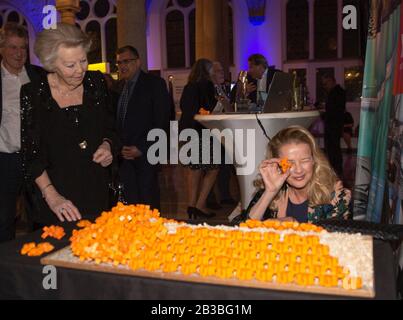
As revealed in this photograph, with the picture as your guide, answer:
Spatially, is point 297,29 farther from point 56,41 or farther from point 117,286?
point 117,286

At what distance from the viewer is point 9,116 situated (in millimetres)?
3068

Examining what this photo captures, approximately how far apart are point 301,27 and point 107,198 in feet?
43.0

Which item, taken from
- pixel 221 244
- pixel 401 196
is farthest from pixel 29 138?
pixel 401 196

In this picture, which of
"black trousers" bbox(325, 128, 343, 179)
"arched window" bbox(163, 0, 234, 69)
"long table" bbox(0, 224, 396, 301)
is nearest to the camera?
"long table" bbox(0, 224, 396, 301)

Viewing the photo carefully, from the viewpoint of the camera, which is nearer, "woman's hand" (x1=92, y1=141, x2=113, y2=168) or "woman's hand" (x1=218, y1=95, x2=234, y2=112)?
"woman's hand" (x1=92, y1=141, x2=113, y2=168)

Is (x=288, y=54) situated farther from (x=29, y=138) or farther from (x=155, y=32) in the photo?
(x=29, y=138)

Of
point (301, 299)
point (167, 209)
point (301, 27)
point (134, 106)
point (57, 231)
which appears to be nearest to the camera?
point (301, 299)

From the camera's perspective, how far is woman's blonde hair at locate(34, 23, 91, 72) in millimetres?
2168

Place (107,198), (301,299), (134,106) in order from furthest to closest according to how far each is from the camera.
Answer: (134,106)
(107,198)
(301,299)

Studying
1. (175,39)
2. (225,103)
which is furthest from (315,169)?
(175,39)

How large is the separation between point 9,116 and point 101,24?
47.8ft

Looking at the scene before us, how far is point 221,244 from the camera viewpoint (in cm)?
140

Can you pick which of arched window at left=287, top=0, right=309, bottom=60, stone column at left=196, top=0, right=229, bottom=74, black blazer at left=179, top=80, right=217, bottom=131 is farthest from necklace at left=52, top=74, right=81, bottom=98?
arched window at left=287, top=0, right=309, bottom=60

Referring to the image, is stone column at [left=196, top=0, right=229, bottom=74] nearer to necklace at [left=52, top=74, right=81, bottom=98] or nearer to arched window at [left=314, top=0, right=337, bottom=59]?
arched window at [left=314, top=0, right=337, bottom=59]
